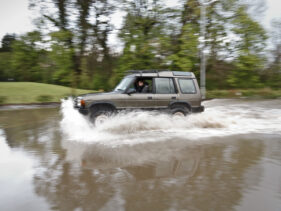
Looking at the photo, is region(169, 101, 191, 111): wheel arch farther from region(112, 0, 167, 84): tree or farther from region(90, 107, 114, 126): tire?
region(112, 0, 167, 84): tree

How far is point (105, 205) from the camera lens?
3293 mm

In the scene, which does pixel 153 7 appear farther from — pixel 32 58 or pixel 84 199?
A: pixel 84 199

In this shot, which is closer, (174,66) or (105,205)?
(105,205)

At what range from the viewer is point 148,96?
8.23m

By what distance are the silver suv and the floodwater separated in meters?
0.33

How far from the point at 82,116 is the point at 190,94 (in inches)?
147

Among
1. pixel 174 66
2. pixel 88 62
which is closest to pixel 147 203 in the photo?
pixel 174 66

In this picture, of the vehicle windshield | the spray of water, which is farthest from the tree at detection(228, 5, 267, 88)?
the vehicle windshield

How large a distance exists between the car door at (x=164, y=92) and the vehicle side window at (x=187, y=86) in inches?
12.3

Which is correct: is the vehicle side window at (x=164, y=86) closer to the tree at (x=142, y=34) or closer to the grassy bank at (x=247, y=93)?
the tree at (x=142, y=34)

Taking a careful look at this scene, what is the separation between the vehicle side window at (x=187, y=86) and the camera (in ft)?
28.6

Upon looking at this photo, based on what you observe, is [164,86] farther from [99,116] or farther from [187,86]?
[99,116]

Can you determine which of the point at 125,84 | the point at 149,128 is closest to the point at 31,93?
the point at 125,84

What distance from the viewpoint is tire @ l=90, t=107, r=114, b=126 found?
775 centimetres
